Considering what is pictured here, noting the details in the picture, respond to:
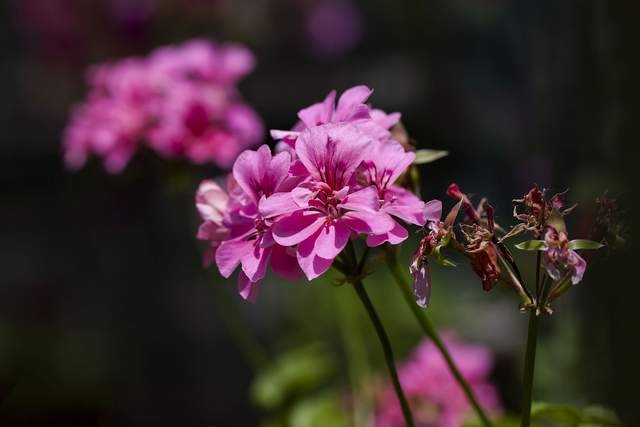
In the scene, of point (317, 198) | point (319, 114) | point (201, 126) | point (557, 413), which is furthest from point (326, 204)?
point (201, 126)

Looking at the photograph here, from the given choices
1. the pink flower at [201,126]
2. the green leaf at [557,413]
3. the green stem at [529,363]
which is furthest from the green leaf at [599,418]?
the pink flower at [201,126]

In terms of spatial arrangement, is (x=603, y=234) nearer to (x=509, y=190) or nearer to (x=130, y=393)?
(x=509, y=190)

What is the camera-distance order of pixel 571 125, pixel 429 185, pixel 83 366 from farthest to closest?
pixel 429 185
pixel 83 366
pixel 571 125

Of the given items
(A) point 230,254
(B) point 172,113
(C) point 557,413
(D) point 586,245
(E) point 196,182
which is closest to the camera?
(D) point 586,245

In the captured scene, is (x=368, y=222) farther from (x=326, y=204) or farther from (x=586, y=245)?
(x=586, y=245)

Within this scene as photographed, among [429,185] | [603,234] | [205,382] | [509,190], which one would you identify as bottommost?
[205,382]

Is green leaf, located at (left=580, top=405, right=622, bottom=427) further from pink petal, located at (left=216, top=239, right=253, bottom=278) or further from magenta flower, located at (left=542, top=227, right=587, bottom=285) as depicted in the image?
pink petal, located at (left=216, top=239, right=253, bottom=278)

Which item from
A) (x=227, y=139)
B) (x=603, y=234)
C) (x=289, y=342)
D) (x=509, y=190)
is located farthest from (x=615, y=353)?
(x=509, y=190)
